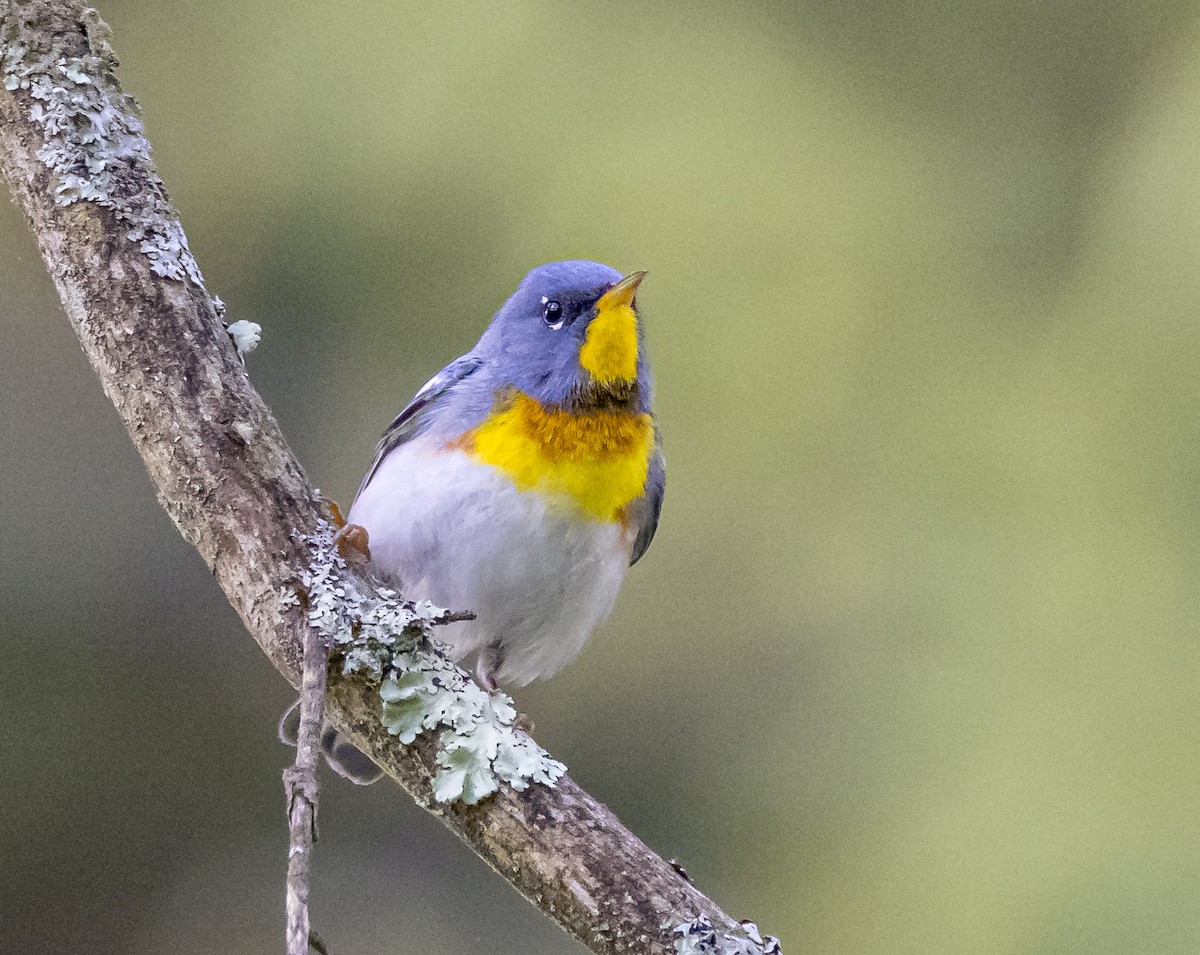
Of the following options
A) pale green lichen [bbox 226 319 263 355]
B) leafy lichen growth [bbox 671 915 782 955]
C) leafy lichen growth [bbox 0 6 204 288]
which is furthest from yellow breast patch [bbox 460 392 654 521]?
leafy lichen growth [bbox 671 915 782 955]

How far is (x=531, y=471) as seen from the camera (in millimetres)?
1371

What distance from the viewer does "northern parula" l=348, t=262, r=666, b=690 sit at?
137 centimetres

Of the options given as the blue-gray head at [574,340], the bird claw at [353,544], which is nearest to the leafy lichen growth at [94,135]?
the bird claw at [353,544]

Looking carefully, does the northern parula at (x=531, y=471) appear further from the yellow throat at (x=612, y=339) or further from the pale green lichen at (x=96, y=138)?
the pale green lichen at (x=96, y=138)

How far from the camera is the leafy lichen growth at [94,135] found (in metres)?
1.18

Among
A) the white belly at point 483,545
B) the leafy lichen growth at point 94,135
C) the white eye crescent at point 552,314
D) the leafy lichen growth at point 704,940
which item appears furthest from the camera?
the white eye crescent at point 552,314

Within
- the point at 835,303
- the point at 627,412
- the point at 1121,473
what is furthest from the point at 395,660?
the point at 1121,473

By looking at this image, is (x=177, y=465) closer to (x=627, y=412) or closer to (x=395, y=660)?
(x=395, y=660)

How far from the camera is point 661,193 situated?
2.45m

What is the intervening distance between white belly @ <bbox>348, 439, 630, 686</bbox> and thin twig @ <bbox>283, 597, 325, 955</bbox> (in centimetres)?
35

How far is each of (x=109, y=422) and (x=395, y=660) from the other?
1506 mm

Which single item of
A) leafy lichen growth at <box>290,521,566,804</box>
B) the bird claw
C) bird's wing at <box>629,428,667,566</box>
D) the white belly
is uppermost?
bird's wing at <box>629,428,667,566</box>

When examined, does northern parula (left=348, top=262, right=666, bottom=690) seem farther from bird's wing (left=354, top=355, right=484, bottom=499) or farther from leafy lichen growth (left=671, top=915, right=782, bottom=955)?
leafy lichen growth (left=671, top=915, right=782, bottom=955)

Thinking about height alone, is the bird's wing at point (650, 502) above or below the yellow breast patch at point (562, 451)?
above
